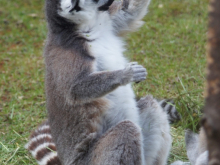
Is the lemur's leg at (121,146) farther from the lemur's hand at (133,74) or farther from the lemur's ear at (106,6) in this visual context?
the lemur's ear at (106,6)

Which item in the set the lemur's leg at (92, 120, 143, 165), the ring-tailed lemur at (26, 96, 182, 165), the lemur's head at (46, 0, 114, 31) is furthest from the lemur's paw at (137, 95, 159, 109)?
the lemur's head at (46, 0, 114, 31)

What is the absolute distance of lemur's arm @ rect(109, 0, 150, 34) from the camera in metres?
3.86

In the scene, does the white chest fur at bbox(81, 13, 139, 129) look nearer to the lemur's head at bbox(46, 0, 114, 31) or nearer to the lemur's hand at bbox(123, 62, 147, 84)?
the lemur's head at bbox(46, 0, 114, 31)

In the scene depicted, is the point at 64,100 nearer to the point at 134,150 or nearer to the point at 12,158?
the point at 134,150

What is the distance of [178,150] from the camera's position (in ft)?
14.2

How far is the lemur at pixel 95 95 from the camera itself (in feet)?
10.7

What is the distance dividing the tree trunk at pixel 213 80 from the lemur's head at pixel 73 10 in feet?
6.01

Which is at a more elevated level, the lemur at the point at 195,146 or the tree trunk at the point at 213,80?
the tree trunk at the point at 213,80

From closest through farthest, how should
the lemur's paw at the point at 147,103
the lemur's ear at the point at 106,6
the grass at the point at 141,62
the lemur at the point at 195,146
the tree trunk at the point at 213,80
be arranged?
1. the tree trunk at the point at 213,80
2. the lemur at the point at 195,146
3. the lemur's ear at the point at 106,6
4. the lemur's paw at the point at 147,103
5. the grass at the point at 141,62

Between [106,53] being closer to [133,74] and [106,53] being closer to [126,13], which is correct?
[133,74]

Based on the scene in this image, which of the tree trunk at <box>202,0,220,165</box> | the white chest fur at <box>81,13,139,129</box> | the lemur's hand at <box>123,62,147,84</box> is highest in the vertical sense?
the tree trunk at <box>202,0,220,165</box>

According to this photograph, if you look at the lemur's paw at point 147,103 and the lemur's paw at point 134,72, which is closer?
the lemur's paw at point 134,72

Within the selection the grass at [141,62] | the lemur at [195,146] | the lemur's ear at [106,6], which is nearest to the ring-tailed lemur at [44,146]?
the grass at [141,62]

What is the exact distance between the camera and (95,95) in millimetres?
3277
